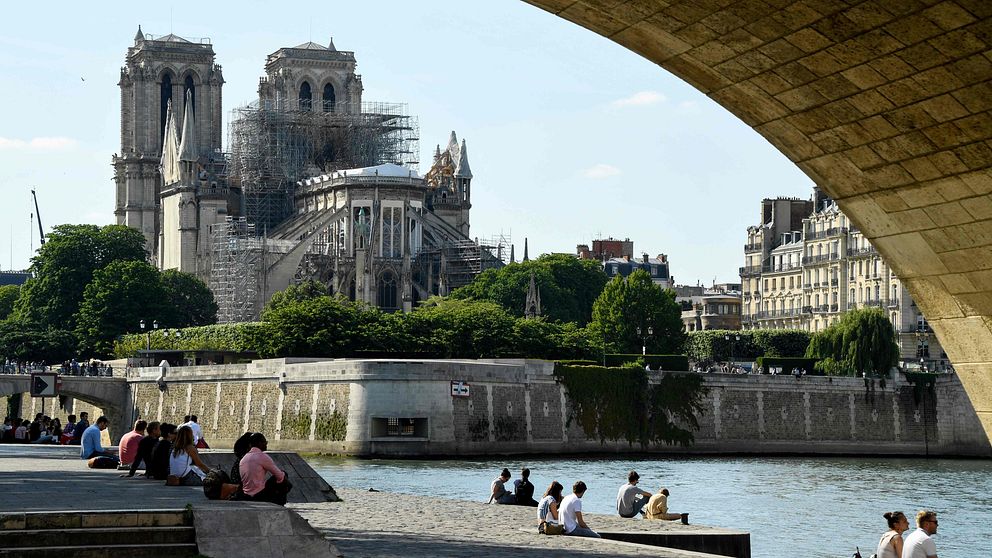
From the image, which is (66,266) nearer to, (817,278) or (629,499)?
(817,278)

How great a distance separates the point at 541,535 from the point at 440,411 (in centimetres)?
3857

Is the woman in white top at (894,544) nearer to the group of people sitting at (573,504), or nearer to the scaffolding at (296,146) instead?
the group of people sitting at (573,504)

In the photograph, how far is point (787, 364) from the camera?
265 feet

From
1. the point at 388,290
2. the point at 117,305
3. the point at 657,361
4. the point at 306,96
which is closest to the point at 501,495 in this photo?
the point at 657,361

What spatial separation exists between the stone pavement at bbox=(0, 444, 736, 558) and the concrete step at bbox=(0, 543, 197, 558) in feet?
3.83

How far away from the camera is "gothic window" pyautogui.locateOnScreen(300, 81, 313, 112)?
11936cm

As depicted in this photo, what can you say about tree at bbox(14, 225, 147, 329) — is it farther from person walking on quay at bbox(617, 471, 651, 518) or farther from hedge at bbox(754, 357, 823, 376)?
person walking on quay at bbox(617, 471, 651, 518)

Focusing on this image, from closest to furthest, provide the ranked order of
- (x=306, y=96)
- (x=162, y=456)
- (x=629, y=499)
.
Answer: (x=162, y=456) < (x=629, y=499) < (x=306, y=96)

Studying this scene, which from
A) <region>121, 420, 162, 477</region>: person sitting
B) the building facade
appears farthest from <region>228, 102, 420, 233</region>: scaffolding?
<region>121, 420, 162, 477</region>: person sitting

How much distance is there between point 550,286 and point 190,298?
19.3m

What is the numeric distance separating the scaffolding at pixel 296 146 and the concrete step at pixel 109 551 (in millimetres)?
101017

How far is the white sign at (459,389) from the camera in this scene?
2311 inches

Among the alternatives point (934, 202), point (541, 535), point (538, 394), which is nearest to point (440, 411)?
point (538, 394)

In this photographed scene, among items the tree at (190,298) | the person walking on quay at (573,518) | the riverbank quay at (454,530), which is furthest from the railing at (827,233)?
the person walking on quay at (573,518)
